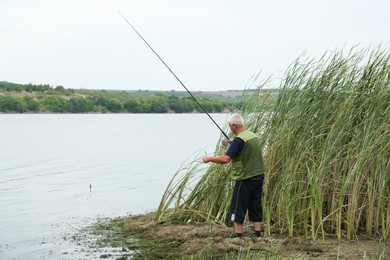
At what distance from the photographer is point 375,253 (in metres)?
7.27

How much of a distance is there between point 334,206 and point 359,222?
0.46 metres

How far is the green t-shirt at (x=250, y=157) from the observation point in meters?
7.91

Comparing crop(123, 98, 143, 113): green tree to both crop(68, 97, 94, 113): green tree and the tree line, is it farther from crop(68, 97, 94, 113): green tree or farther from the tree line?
crop(68, 97, 94, 113): green tree

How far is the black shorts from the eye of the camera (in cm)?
803

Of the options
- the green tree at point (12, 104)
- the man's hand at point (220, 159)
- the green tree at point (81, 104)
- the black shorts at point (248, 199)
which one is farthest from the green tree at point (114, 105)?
the man's hand at point (220, 159)

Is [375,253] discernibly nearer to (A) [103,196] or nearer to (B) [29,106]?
(A) [103,196]

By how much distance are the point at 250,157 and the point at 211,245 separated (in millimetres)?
1222

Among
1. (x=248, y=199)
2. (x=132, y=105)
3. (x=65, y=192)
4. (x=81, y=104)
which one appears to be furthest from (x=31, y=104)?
(x=248, y=199)

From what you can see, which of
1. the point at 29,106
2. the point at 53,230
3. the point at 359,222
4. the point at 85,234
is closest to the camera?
the point at 359,222

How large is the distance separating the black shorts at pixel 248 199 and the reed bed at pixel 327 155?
1.08 feet

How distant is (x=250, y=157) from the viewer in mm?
→ 7949

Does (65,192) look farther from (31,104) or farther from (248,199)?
(31,104)

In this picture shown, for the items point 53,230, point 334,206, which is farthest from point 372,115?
point 53,230

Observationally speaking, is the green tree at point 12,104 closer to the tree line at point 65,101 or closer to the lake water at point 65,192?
the tree line at point 65,101
